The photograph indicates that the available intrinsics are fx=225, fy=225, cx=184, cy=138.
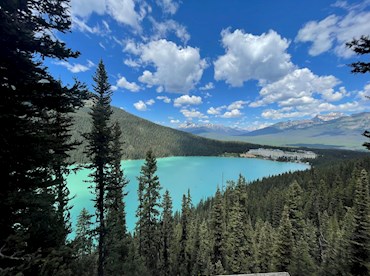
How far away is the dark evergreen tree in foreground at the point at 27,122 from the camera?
4859 millimetres

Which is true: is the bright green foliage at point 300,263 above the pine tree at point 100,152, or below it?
below

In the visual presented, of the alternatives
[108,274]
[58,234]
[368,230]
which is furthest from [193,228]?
[58,234]

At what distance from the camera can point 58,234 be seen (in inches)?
239

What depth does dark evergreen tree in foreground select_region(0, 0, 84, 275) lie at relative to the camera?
486cm

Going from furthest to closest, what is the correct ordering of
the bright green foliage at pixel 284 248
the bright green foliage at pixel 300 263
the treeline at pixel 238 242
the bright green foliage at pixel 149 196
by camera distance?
the bright green foliage at pixel 284 248 < the bright green foliage at pixel 149 196 < the bright green foliage at pixel 300 263 < the treeline at pixel 238 242

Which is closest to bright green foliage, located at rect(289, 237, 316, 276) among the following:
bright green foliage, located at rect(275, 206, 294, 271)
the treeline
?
the treeline

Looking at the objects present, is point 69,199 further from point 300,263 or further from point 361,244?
point 300,263

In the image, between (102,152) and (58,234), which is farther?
(102,152)

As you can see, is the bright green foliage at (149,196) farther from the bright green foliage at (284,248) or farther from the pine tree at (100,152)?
the bright green foliage at (284,248)

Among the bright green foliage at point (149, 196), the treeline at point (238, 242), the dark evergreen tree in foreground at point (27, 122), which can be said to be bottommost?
the treeline at point (238, 242)

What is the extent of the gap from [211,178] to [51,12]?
13075 cm

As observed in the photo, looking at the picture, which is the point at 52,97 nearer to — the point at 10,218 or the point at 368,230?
the point at 10,218

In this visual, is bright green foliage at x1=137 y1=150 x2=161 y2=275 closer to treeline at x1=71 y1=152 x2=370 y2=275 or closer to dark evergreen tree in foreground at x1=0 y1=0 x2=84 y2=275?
treeline at x1=71 y1=152 x2=370 y2=275

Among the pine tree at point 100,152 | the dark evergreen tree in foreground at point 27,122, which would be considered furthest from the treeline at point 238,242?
the dark evergreen tree in foreground at point 27,122
